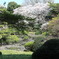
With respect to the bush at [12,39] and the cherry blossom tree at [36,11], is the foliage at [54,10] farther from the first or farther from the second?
the bush at [12,39]

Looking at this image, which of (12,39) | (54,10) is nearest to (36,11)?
(54,10)

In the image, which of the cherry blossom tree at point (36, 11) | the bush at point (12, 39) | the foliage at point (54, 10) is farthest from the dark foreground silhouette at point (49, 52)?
the cherry blossom tree at point (36, 11)

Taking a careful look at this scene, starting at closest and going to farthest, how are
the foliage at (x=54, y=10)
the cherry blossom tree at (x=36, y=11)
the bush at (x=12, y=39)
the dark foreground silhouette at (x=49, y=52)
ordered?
the dark foreground silhouette at (x=49, y=52), the bush at (x=12, y=39), the foliage at (x=54, y=10), the cherry blossom tree at (x=36, y=11)

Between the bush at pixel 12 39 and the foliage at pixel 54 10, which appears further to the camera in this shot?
the foliage at pixel 54 10

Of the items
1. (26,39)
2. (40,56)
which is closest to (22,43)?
(26,39)

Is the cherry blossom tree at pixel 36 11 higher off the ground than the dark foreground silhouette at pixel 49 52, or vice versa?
the cherry blossom tree at pixel 36 11

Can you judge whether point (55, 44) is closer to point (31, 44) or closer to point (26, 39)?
point (31, 44)

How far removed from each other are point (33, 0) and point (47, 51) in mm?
42005

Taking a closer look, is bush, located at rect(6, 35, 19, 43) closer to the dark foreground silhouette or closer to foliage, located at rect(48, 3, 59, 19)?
foliage, located at rect(48, 3, 59, 19)

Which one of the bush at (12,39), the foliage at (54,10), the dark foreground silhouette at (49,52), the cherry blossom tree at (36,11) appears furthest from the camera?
the cherry blossom tree at (36,11)

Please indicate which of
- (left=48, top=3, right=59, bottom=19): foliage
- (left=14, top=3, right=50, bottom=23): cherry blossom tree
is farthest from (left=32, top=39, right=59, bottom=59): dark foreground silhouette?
(left=14, top=3, right=50, bottom=23): cherry blossom tree

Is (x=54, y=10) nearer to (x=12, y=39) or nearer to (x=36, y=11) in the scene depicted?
(x=36, y=11)

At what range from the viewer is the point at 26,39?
964 inches

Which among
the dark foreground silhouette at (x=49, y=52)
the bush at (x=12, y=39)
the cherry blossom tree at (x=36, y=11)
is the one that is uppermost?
the cherry blossom tree at (x=36, y=11)
